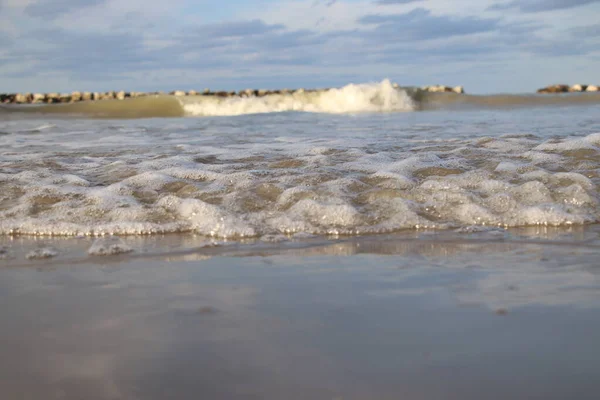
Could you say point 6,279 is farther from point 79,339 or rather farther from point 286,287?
point 286,287

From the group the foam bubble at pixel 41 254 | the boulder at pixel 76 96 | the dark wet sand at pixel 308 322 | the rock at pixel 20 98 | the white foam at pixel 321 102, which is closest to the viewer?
the dark wet sand at pixel 308 322

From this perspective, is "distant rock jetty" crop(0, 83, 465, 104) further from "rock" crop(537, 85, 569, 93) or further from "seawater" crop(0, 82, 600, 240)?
"seawater" crop(0, 82, 600, 240)

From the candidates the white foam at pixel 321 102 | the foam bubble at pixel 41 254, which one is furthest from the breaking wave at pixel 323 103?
the foam bubble at pixel 41 254

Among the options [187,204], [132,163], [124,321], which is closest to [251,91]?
[132,163]

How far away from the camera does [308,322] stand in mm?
1599

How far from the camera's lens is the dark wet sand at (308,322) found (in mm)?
1269

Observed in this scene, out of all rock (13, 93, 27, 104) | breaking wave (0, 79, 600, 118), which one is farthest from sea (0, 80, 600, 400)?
rock (13, 93, 27, 104)

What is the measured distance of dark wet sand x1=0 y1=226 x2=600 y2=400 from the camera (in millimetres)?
1269

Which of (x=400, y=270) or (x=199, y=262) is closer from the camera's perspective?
(x=400, y=270)

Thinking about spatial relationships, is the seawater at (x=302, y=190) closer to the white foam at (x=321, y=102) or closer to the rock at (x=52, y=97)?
the white foam at (x=321, y=102)

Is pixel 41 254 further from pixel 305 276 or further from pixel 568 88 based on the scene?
pixel 568 88

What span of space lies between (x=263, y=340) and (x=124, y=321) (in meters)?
0.38

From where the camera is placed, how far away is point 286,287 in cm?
191

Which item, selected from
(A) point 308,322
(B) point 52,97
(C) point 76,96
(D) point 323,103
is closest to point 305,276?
(A) point 308,322
